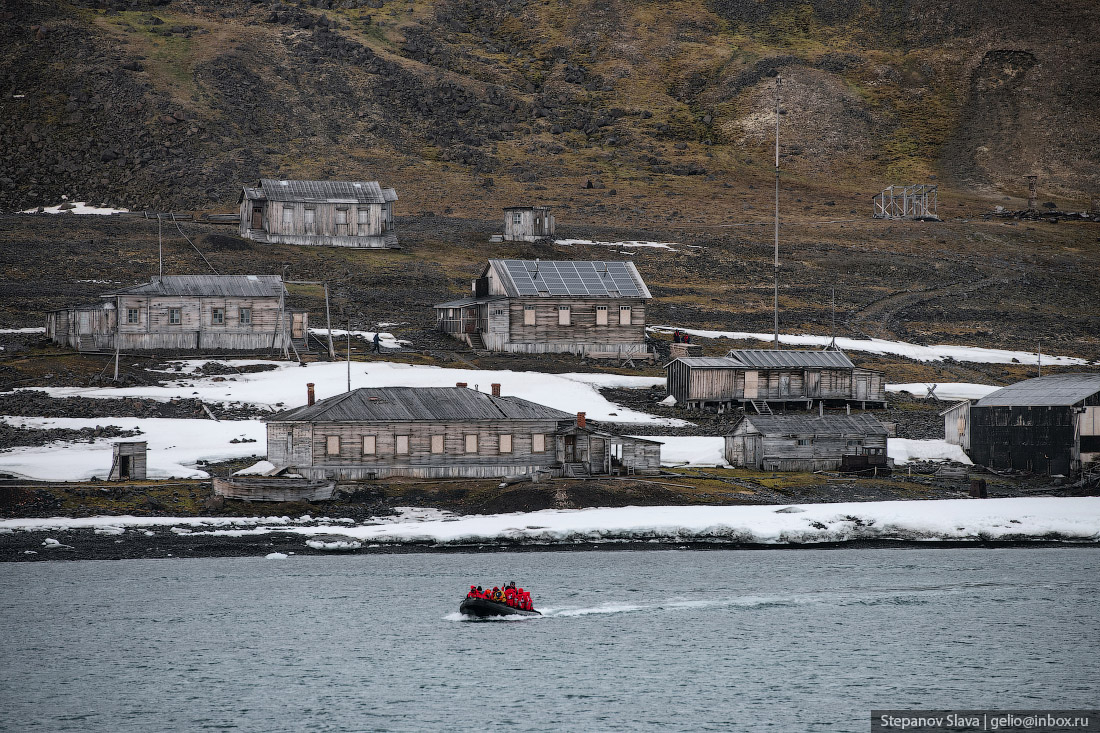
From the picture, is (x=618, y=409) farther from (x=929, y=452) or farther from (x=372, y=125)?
(x=372, y=125)

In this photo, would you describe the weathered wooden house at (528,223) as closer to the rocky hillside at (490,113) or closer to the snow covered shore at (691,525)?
the rocky hillside at (490,113)

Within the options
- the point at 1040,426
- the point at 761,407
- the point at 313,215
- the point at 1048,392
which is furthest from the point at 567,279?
the point at 313,215

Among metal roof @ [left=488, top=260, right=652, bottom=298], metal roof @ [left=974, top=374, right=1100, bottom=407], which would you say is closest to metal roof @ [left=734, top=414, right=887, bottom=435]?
metal roof @ [left=974, top=374, right=1100, bottom=407]

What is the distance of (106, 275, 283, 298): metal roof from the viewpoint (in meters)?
82.7

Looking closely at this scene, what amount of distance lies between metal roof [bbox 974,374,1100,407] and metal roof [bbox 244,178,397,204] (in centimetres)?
6706

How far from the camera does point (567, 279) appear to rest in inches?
3575

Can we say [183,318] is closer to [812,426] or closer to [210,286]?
[210,286]

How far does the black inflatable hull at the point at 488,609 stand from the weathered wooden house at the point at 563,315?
4486 centimetres

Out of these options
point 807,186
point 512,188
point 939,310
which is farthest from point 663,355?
point 807,186

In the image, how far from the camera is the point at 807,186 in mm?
165375

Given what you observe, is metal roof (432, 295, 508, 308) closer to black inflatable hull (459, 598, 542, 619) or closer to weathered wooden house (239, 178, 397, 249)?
weathered wooden house (239, 178, 397, 249)

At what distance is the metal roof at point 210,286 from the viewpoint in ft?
271

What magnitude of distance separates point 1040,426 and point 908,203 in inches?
4000

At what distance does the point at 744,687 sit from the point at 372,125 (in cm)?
13630
